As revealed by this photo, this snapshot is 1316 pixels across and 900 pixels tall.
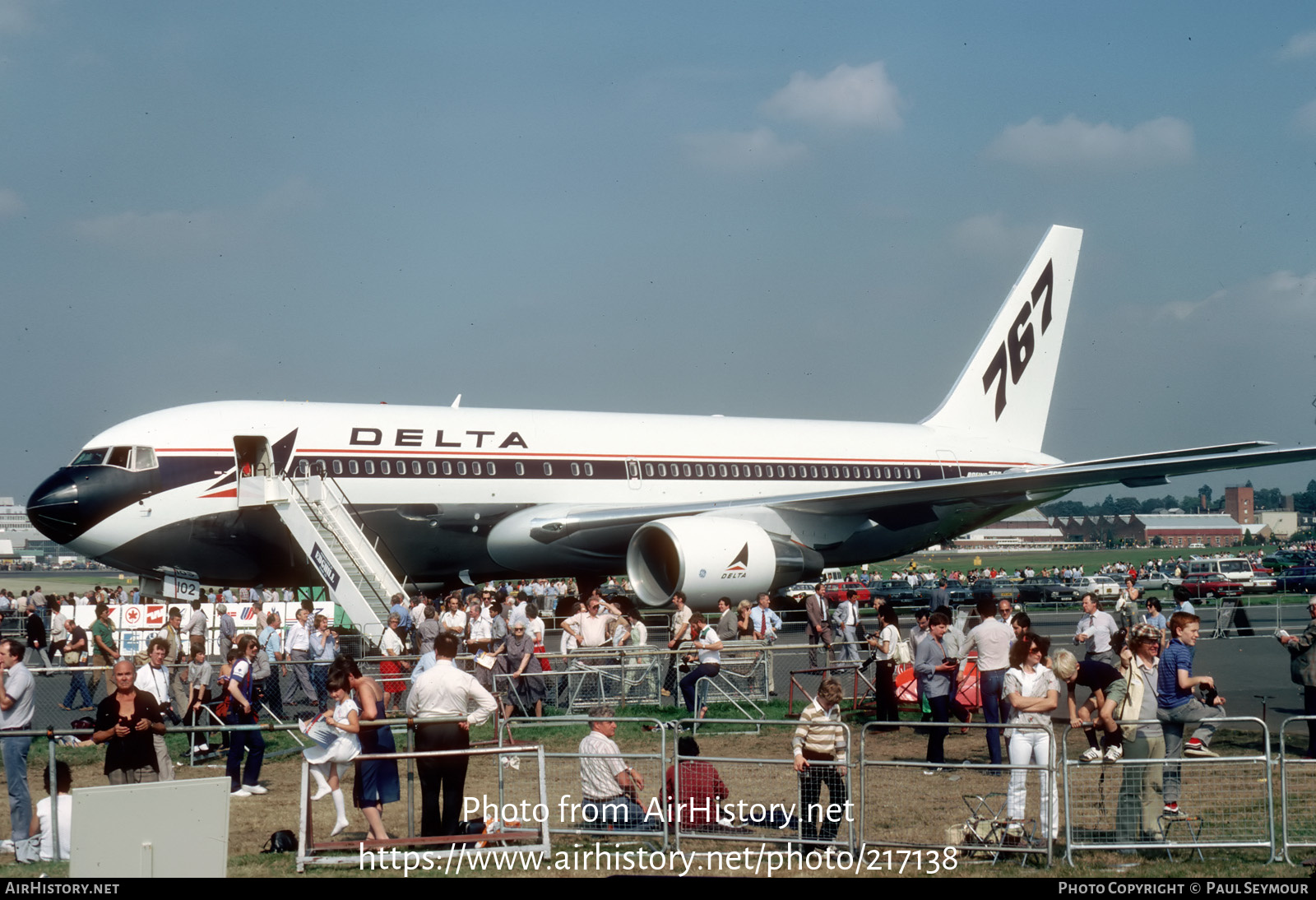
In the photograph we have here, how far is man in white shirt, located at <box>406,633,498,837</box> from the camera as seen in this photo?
360 inches

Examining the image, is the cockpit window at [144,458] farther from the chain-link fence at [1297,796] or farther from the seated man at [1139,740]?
the chain-link fence at [1297,796]

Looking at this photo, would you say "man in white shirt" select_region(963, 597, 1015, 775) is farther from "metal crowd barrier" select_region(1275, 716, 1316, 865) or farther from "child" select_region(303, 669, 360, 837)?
"child" select_region(303, 669, 360, 837)

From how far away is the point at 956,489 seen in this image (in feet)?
79.6

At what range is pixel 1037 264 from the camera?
3253 cm

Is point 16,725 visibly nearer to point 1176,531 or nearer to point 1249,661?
point 1249,661

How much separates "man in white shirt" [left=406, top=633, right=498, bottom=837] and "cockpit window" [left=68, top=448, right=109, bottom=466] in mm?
13709

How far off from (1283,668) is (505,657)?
481 inches

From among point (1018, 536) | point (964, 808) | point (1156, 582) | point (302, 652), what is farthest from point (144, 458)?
point (1018, 536)

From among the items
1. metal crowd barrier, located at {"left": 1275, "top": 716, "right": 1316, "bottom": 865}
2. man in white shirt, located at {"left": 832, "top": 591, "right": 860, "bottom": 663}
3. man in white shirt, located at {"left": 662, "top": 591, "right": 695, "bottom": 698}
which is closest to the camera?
metal crowd barrier, located at {"left": 1275, "top": 716, "right": 1316, "bottom": 865}

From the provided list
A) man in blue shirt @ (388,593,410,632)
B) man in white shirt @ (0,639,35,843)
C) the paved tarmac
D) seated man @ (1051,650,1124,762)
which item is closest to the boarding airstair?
man in blue shirt @ (388,593,410,632)

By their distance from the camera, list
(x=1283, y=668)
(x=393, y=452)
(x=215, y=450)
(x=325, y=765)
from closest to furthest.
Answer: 1. (x=325, y=765)
2. (x=1283, y=668)
3. (x=215, y=450)
4. (x=393, y=452)

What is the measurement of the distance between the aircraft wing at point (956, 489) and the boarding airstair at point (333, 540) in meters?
3.93

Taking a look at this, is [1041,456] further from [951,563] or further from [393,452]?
[951,563]

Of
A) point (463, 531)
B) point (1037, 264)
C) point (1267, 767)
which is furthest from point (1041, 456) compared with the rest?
point (1267, 767)
